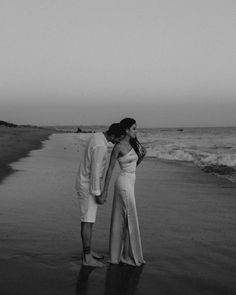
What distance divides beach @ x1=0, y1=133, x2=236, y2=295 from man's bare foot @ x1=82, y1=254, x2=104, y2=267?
0.09 meters

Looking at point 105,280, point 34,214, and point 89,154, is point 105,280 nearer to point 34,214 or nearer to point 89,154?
point 89,154

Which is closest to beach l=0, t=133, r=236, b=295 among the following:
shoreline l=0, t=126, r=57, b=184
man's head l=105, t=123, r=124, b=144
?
man's head l=105, t=123, r=124, b=144

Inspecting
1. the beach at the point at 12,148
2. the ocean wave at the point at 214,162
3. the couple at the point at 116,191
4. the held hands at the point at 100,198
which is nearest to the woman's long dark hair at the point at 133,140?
the couple at the point at 116,191

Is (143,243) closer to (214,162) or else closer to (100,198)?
(100,198)

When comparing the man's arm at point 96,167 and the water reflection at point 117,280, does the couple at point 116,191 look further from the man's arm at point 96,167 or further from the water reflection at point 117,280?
the water reflection at point 117,280

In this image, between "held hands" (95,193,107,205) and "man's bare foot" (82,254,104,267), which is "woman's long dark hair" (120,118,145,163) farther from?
"man's bare foot" (82,254,104,267)

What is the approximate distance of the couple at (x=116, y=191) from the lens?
5109 millimetres

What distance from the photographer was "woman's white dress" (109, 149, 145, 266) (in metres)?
5.34

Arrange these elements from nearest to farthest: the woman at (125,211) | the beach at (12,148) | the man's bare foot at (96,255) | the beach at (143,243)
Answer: the beach at (143,243) → the woman at (125,211) → the man's bare foot at (96,255) → the beach at (12,148)

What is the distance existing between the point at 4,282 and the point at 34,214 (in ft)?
11.7

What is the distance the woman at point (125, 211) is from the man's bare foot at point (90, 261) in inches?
8.5

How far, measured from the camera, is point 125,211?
17.7ft

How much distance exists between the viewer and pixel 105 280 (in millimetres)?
4770

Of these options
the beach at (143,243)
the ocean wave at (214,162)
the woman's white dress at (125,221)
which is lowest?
the ocean wave at (214,162)
